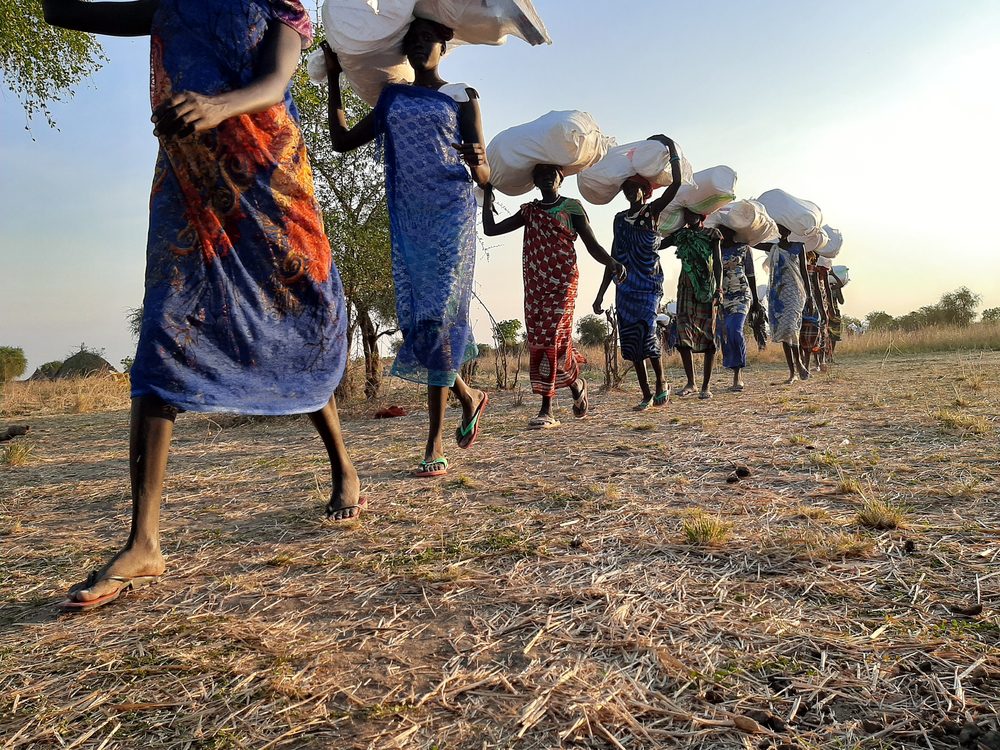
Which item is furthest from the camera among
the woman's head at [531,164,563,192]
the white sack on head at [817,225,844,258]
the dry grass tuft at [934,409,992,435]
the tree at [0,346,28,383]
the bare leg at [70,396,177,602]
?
the tree at [0,346,28,383]

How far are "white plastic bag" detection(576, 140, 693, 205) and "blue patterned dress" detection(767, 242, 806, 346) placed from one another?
329cm

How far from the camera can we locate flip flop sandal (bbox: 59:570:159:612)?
1761 mm

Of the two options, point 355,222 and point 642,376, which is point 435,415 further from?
point 355,222

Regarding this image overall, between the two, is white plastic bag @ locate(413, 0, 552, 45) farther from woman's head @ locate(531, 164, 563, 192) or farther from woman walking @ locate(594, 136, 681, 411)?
woman walking @ locate(594, 136, 681, 411)

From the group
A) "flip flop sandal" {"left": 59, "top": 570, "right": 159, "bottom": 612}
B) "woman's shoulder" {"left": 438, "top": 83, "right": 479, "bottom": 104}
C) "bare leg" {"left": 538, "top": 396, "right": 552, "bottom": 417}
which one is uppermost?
"woman's shoulder" {"left": 438, "top": 83, "right": 479, "bottom": 104}

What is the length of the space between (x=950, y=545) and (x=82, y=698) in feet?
7.88

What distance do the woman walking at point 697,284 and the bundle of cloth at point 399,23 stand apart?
461 centimetres

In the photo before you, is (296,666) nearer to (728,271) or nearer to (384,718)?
(384,718)

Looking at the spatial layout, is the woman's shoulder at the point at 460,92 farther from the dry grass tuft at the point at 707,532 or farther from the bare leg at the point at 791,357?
the bare leg at the point at 791,357

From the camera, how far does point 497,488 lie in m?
3.15

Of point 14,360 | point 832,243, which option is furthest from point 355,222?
point 14,360

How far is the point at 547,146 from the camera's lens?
5.33m

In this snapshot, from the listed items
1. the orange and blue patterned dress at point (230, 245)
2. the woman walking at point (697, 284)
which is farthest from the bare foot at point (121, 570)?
the woman walking at point (697, 284)

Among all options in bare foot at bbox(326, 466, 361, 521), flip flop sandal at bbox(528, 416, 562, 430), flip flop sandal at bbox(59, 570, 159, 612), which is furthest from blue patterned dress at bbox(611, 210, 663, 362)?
flip flop sandal at bbox(59, 570, 159, 612)
